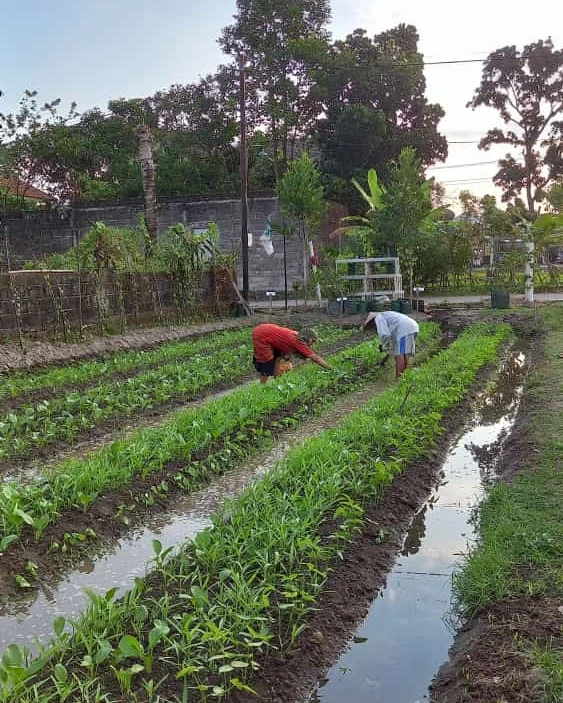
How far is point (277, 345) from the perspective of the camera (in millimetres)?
9672

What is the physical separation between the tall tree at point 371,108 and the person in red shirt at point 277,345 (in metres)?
23.4

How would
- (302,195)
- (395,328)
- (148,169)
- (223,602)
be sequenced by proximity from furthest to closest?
1. (302,195)
2. (148,169)
3. (395,328)
4. (223,602)

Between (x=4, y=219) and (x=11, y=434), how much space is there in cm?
2211

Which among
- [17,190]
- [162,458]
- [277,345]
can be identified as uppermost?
[17,190]

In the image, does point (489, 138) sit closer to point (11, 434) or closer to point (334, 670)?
point (11, 434)

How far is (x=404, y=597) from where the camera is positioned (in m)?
4.54

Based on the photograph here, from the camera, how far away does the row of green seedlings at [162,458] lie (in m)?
5.02

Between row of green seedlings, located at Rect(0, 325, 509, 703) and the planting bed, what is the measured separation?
11 millimetres

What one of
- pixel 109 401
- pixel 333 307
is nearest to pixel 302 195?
pixel 333 307

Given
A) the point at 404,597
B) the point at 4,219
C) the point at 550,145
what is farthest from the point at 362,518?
the point at 550,145

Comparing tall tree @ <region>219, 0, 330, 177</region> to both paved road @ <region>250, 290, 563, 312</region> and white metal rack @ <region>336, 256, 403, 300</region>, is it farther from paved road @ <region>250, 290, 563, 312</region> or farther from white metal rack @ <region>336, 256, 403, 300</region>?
white metal rack @ <region>336, 256, 403, 300</region>

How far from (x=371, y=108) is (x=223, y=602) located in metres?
30.7

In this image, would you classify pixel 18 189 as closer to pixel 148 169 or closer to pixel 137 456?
pixel 148 169

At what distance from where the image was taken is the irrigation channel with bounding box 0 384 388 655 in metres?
4.03
